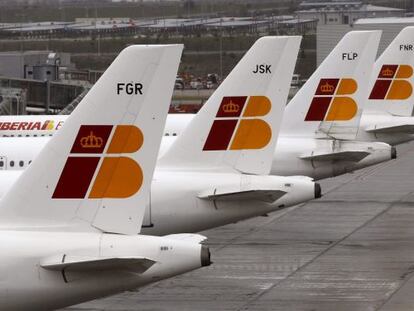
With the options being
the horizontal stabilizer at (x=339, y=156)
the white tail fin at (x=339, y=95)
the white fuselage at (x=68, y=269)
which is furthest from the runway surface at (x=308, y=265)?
the white fuselage at (x=68, y=269)

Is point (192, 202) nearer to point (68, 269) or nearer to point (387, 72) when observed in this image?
point (68, 269)

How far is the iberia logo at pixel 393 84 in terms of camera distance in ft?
202

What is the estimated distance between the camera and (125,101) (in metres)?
23.5

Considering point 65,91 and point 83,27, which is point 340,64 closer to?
point 65,91

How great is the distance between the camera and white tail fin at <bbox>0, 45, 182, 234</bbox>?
2347 cm

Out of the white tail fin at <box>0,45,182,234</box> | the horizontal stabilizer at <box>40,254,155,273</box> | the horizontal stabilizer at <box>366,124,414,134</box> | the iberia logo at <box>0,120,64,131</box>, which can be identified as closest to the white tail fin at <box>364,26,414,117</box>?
the horizontal stabilizer at <box>366,124,414,134</box>

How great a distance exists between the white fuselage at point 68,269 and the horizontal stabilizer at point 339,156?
81.0 ft

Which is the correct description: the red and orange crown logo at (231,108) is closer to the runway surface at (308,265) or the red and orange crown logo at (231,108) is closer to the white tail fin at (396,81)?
the runway surface at (308,265)

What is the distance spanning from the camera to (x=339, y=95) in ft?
166

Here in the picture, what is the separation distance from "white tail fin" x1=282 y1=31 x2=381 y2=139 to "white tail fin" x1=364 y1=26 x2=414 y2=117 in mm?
10253

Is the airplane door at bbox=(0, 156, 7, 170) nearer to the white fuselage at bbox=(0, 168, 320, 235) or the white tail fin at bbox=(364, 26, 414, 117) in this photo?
the white fuselage at bbox=(0, 168, 320, 235)

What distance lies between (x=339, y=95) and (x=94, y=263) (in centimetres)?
2875

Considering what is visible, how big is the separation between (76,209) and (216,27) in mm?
169436

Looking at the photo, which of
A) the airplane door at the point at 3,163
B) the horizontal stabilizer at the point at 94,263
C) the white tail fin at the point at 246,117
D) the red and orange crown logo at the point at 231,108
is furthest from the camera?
the airplane door at the point at 3,163
